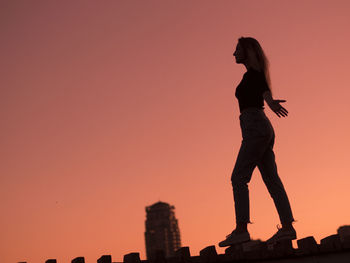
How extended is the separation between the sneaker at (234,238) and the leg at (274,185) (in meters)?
0.67

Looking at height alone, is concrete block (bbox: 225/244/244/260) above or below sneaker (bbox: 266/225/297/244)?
below

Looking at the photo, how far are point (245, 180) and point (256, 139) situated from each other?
615mm

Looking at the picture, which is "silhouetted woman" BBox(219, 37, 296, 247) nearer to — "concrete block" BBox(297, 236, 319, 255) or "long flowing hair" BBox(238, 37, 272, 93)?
"long flowing hair" BBox(238, 37, 272, 93)

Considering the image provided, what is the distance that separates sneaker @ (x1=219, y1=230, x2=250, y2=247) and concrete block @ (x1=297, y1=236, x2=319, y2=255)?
0.81m

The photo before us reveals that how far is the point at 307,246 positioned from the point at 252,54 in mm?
2984

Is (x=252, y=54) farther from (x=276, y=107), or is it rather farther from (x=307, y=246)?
(x=307, y=246)

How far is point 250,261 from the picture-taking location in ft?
24.1

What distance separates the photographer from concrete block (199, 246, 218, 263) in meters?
7.35

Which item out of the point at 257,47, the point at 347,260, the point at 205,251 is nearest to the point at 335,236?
the point at 347,260

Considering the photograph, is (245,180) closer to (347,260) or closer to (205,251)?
(205,251)

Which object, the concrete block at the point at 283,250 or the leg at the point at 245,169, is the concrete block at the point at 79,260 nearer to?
the leg at the point at 245,169

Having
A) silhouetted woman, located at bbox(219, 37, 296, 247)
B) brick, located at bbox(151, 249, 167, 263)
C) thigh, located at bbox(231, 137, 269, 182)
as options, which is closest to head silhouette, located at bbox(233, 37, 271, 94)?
silhouetted woman, located at bbox(219, 37, 296, 247)

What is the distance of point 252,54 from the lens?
847cm

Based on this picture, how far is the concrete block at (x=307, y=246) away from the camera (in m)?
7.12
